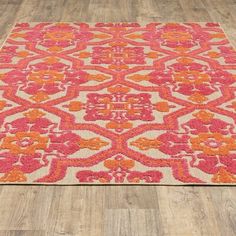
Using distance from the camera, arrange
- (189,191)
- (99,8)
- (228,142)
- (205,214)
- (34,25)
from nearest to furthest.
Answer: (205,214), (189,191), (228,142), (34,25), (99,8)

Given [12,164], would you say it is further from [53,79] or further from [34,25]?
[34,25]

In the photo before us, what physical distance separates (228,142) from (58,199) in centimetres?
76

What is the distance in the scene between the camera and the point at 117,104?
263 centimetres

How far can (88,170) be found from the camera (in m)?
2.13

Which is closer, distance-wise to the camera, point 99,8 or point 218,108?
point 218,108

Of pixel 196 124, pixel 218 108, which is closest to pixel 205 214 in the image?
pixel 196 124

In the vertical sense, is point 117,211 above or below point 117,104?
above

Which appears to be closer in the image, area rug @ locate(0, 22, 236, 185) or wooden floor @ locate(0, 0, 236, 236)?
wooden floor @ locate(0, 0, 236, 236)

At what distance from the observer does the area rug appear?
7.05 ft

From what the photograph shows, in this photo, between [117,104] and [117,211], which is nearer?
[117,211]

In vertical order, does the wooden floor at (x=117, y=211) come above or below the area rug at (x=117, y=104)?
above

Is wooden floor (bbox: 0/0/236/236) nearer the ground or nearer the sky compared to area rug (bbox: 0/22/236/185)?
nearer the sky

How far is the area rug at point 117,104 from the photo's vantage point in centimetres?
215

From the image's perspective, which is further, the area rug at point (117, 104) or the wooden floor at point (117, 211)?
the area rug at point (117, 104)
